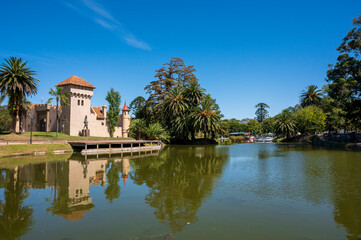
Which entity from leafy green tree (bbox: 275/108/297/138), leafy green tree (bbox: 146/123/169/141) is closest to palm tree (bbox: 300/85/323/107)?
leafy green tree (bbox: 275/108/297/138)

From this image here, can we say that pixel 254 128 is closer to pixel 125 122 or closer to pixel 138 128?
pixel 125 122

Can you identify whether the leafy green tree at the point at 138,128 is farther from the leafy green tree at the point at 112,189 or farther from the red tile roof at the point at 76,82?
the leafy green tree at the point at 112,189

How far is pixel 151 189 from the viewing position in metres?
13.1

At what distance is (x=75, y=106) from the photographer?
47.4m

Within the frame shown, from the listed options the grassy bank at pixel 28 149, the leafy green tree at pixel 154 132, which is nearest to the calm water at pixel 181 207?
the grassy bank at pixel 28 149

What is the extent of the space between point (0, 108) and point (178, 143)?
38.0 metres

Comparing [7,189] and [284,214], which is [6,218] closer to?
[7,189]

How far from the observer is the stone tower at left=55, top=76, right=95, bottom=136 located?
154ft

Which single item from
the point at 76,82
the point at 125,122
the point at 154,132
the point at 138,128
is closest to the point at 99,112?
the point at 125,122

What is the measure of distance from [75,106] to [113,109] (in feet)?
33.2

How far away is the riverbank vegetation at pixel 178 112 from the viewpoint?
54.1 metres

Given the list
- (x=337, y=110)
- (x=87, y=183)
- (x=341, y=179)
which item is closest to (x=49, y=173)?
(x=87, y=183)

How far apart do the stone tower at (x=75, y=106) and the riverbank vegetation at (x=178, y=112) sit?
10394mm

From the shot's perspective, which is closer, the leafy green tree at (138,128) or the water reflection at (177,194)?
the water reflection at (177,194)
